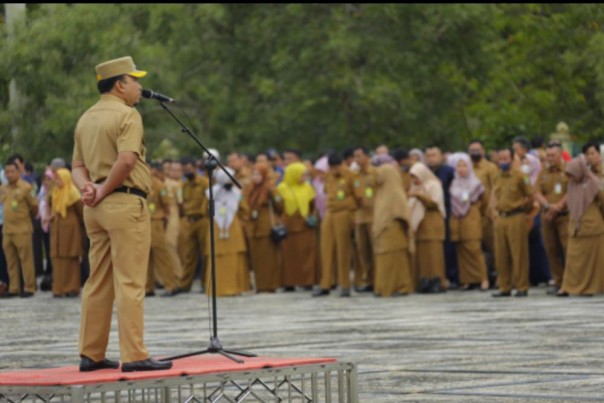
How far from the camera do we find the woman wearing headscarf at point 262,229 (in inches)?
1129

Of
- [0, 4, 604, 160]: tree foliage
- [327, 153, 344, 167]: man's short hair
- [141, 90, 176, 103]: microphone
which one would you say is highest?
[0, 4, 604, 160]: tree foliage

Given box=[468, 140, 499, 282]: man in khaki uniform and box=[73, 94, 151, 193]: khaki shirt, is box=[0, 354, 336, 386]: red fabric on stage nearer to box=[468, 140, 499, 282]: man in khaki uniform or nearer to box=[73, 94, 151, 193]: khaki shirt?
box=[73, 94, 151, 193]: khaki shirt

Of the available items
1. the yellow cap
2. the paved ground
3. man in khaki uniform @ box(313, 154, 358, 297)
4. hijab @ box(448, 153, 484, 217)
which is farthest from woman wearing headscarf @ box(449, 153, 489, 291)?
the yellow cap

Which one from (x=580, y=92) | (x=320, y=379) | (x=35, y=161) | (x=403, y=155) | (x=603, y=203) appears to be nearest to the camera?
(x=320, y=379)

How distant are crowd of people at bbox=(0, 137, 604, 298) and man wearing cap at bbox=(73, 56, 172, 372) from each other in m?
12.5

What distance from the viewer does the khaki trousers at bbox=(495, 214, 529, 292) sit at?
24.4m

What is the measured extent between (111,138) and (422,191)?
1559cm

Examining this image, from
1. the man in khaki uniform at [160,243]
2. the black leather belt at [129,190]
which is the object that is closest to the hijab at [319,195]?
the man in khaki uniform at [160,243]

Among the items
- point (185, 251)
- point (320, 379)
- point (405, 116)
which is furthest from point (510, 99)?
point (320, 379)

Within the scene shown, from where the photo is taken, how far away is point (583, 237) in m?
24.2

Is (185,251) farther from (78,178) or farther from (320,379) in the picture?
(78,178)

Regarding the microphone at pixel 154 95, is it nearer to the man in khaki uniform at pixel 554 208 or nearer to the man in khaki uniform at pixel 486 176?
the man in khaki uniform at pixel 554 208

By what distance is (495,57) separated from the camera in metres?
45.0

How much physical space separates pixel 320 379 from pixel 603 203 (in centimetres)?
1111
